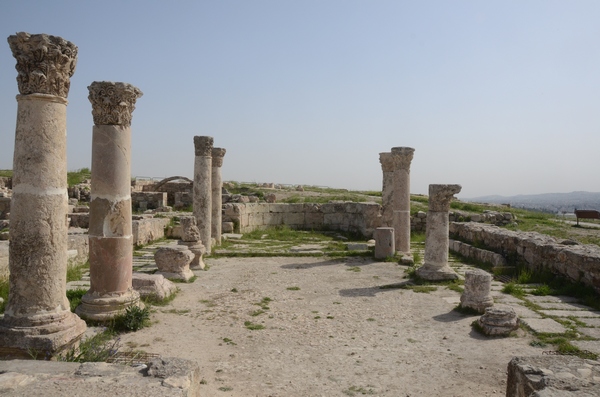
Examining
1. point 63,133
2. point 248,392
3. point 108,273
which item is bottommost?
point 248,392

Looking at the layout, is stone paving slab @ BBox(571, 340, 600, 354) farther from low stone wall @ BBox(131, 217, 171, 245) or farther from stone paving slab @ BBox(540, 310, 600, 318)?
low stone wall @ BBox(131, 217, 171, 245)

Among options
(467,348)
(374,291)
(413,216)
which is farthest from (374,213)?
(467,348)

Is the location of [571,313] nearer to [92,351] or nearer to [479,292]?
→ [479,292]

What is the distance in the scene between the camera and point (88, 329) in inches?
292

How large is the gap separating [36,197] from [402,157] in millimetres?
11733

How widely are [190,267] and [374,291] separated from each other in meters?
5.19

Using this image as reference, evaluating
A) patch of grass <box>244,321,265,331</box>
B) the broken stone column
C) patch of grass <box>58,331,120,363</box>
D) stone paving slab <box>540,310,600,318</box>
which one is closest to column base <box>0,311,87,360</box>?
patch of grass <box>58,331,120,363</box>

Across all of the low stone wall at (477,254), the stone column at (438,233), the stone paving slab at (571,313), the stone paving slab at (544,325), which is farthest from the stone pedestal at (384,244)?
the stone paving slab at (544,325)

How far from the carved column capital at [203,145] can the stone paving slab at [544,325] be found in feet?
32.7

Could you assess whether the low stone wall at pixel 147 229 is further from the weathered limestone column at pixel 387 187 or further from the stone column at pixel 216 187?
the weathered limestone column at pixel 387 187

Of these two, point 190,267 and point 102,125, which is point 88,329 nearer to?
point 102,125

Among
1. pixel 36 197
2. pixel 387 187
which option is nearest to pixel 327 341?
pixel 36 197

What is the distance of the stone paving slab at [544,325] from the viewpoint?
7.66 metres

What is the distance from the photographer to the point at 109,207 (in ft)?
26.0
